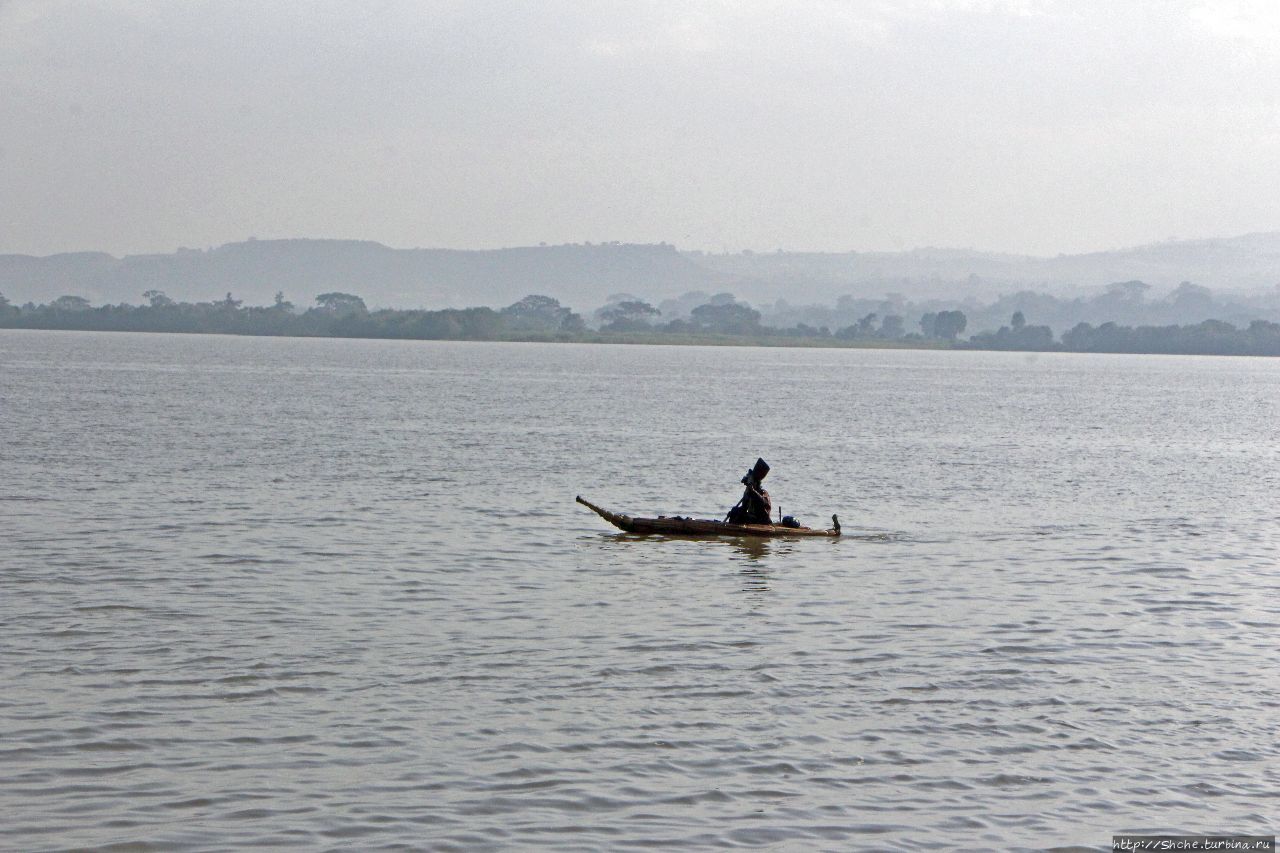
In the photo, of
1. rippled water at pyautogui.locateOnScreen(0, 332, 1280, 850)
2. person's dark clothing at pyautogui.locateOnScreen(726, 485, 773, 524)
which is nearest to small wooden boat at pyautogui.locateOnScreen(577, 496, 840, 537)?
person's dark clothing at pyautogui.locateOnScreen(726, 485, 773, 524)

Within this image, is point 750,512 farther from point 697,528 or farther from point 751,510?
point 697,528

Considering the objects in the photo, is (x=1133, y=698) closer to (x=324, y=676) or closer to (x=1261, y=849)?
(x=1261, y=849)

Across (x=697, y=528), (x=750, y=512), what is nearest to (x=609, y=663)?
(x=697, y=528)

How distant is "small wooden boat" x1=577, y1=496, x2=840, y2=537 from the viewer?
3475cm

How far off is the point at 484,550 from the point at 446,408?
220ft

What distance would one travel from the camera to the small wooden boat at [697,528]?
34.8m

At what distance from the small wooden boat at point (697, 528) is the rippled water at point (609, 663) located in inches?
16.7

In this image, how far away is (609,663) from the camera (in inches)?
834

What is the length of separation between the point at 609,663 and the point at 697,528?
46.2 ft

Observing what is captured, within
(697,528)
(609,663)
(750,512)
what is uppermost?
(750,512)

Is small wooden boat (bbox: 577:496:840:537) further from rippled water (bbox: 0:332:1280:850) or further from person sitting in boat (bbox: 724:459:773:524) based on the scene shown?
rippled water (bbox: 0:332:1280:850)

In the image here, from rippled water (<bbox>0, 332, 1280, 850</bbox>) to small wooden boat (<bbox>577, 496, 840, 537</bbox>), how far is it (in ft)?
1.39

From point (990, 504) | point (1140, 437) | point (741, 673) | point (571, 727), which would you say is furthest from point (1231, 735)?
point (1140, 437)

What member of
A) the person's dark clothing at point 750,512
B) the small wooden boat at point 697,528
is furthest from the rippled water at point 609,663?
the person's dark clothing at point 750,512
